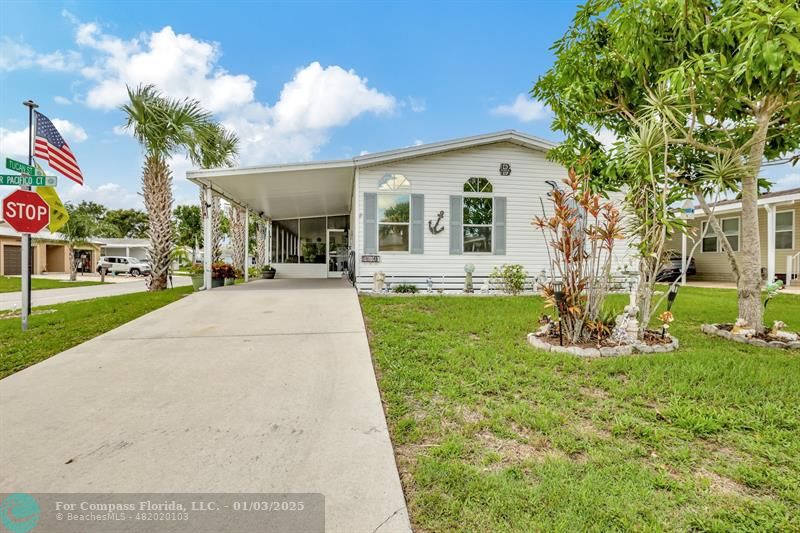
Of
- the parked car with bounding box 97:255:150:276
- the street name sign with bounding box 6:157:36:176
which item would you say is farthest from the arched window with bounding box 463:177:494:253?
the parked car with bounding box 97:255:150:276

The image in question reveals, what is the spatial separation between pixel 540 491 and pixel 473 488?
0.35m

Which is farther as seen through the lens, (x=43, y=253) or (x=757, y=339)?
(x=43, y=253)

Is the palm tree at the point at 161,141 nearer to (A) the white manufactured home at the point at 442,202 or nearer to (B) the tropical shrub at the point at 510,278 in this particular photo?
(A) the white manufactured home at the point at 442,202

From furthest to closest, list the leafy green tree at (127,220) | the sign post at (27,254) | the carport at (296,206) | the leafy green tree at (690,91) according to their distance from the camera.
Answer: the leafy green tree at (127,220) → the carport at (296,206) → the sign post at (27,254) → the leafy green tree at (690,91)

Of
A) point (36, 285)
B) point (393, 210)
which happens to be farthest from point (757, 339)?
point (36, 285)

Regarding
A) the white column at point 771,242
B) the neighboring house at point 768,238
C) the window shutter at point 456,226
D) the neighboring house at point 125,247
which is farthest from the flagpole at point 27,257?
the neighboring house at point 125,247

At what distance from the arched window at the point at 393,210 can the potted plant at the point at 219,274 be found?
5333mm

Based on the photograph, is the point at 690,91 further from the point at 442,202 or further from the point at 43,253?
the point at 43,253

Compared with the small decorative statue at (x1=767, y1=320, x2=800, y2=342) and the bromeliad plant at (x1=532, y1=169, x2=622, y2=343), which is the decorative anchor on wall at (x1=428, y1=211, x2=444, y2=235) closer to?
the bromeliad plant at (x1=532, y1=169, x2=622, y2=343)

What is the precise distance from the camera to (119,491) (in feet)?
6.55

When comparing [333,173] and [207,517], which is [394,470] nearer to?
[207,517]

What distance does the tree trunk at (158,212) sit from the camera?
38.4 feet

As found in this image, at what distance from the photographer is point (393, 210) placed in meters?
9.87

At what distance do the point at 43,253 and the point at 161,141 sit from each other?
2601 centimetres
